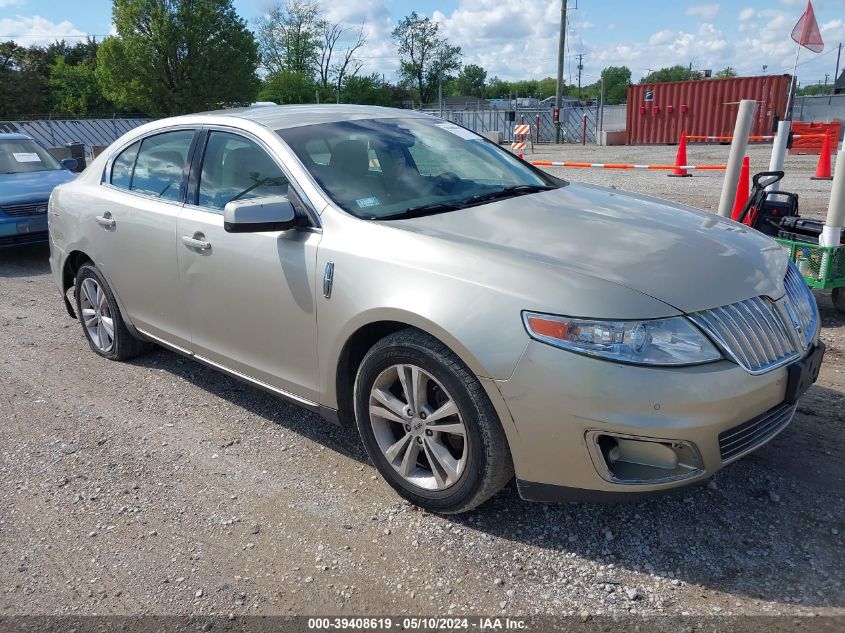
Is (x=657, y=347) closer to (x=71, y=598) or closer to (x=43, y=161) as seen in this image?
(x=71, y=598)

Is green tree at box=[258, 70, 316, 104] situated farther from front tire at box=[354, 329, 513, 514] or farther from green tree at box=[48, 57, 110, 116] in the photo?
front tire at box=[354, 329, 513, 514]

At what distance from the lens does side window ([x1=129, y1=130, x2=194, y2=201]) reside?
414 centimetres

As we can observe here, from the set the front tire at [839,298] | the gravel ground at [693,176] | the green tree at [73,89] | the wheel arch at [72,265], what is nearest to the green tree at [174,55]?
the green tree at [73,89]

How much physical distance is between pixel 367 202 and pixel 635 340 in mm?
1491

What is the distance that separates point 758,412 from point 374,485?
1.71 meters

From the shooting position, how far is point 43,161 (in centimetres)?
985

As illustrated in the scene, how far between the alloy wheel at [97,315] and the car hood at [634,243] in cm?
281

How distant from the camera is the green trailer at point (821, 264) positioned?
512 centimetres

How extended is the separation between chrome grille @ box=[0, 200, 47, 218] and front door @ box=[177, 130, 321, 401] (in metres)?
5.61

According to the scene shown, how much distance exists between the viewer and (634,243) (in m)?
2.98

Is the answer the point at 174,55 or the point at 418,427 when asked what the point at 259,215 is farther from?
the point at 174,55

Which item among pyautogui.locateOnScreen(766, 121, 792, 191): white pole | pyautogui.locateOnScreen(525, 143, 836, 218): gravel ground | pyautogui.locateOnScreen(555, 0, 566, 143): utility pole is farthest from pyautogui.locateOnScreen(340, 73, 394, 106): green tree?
pyautogui.locateOnScreen(766, 121, 792, 191): white pole

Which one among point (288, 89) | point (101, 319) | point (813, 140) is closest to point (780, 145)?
point (101, 319)

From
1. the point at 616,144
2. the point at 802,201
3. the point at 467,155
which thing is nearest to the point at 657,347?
the point at 467,155
